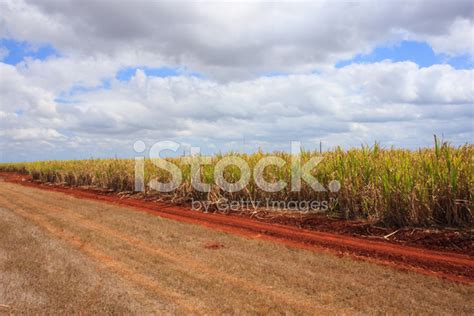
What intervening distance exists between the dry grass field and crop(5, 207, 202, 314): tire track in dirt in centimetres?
1

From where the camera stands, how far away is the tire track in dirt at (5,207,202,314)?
428cm

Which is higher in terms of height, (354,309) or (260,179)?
(260,179)

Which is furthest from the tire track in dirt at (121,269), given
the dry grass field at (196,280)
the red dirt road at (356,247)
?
the red dirt road at (356,247)

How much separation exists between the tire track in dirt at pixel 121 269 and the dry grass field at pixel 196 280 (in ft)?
Answer: 0.04

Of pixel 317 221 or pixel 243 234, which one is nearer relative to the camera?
pixel 243 234

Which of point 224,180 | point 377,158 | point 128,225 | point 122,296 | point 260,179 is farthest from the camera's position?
point 224,180

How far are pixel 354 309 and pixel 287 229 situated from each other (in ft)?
13.9

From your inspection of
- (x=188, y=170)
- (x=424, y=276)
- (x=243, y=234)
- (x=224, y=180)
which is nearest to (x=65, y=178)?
(x=188, y=170)

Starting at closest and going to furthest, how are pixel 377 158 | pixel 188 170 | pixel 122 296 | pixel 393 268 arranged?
pixel 122 296
pixel 393 268
pixel 377 158
pixel 188 170

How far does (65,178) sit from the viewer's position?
2350 centimetres

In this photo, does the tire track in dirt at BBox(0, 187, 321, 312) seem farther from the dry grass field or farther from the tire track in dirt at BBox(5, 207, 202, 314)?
the tire track in dirt at BBox(5, 207, 202, 314)

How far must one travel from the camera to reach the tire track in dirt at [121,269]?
14.0 ft

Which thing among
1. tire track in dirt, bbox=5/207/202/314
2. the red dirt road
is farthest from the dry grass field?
the red dirt road

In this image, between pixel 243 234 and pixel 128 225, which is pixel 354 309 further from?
pixel 128 225
